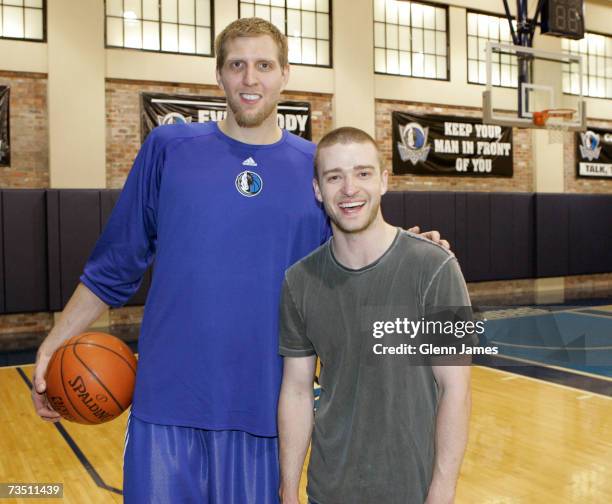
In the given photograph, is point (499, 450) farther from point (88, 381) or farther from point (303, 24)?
point (303, 24)

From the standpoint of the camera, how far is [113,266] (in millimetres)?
2332

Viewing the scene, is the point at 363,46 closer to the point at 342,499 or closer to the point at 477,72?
the point at 477,72

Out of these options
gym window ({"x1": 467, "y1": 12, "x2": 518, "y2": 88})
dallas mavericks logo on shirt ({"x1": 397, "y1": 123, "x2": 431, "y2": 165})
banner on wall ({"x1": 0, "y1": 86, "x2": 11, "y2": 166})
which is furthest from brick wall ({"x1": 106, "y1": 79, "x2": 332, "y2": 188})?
gym window ({"x1": 467, "y1": 12, "x2": 518, "y2": 88})

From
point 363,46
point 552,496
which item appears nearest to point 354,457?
point 552,496

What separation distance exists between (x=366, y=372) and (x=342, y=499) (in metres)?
0.36

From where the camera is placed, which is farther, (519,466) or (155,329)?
(519,466)

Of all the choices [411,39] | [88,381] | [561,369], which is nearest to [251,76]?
[88,381]

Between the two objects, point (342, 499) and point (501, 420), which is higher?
point (342, 499)

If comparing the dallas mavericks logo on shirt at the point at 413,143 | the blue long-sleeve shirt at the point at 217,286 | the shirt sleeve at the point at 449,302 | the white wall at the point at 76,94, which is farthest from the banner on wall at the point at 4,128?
the shirt sleeve at the point at 449,302

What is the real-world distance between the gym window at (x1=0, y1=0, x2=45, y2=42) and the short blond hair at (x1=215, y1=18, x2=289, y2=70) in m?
8.53

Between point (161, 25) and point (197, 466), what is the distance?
9.42 meters

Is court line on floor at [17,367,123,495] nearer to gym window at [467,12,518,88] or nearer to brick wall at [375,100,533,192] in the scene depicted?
brick wall at [375,100,533,192]

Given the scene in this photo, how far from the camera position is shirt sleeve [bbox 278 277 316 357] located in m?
2.00

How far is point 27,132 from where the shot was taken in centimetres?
969
